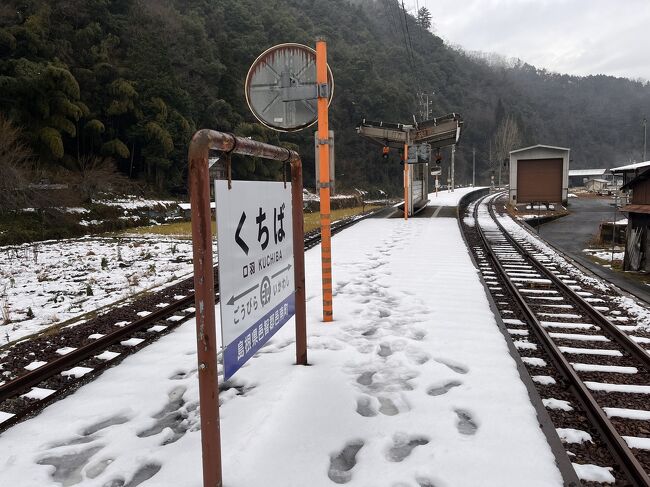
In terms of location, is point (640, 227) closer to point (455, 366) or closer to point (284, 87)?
point (455, 366)

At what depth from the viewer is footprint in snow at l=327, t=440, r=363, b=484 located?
8.71 ft

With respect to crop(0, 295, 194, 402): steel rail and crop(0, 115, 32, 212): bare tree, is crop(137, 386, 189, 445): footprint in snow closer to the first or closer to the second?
crop(0, 295, 194, 402): steel rail

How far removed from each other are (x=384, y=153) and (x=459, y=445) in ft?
58.3

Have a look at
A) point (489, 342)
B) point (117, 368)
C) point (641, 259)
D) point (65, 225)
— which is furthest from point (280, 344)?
point (65, 225)

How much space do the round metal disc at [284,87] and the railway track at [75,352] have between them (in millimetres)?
2999

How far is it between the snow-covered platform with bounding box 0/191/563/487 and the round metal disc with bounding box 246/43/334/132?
239 centimetres

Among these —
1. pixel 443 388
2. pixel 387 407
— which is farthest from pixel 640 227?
pixel 387 407

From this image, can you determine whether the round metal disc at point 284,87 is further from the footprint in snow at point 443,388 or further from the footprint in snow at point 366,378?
the footprint in snow at point 443,388

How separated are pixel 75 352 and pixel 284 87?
354cm

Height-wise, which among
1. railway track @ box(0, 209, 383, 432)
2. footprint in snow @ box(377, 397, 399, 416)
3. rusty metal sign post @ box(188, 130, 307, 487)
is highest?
rusty metal sign post @ box(188, 130, 307, 487)

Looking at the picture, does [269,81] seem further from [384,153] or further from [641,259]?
[384,153]

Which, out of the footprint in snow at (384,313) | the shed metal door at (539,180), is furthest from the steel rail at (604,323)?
the shed metal door at (539,180)

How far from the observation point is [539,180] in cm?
3088

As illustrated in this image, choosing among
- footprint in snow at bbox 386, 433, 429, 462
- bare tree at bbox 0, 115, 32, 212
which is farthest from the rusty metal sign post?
bare tree at bbox 0, 115, 32, 212
